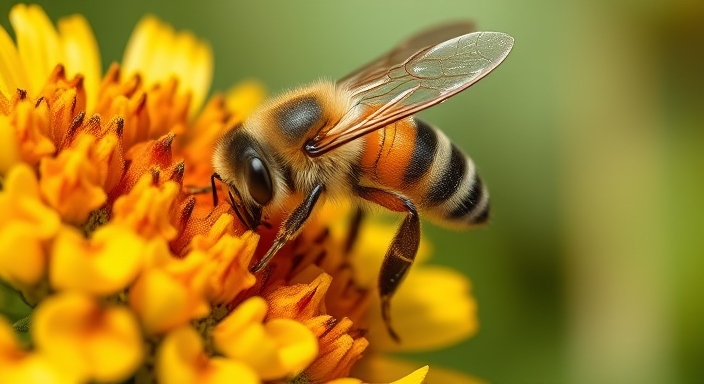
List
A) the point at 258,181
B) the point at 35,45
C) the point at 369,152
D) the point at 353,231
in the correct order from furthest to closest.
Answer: the point at 353,231 → the point at 35,45 → the point at 369,152 → the point at 258,181

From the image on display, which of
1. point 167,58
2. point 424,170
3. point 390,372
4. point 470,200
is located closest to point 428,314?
point 390,372

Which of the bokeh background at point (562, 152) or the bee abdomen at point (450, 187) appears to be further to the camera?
the bokeh background at point (562, 152)

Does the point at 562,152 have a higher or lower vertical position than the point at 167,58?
lower

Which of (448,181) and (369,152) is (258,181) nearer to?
(369,152)

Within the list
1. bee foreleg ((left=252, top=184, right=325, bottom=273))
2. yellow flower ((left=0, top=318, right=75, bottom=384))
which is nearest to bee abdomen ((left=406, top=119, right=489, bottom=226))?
bee foreleg ((left=252, top=184, right=325, bottom=273))

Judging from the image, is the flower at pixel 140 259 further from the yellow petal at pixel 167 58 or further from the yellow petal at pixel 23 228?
the yellow petal at pixel 167 58

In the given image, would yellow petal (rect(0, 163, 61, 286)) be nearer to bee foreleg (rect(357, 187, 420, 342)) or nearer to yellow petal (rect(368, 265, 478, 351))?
bee foreleg (rect(357, 187, 420, 342))

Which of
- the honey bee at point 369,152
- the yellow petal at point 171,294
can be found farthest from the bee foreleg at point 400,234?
the yellow petal at point 171,294
